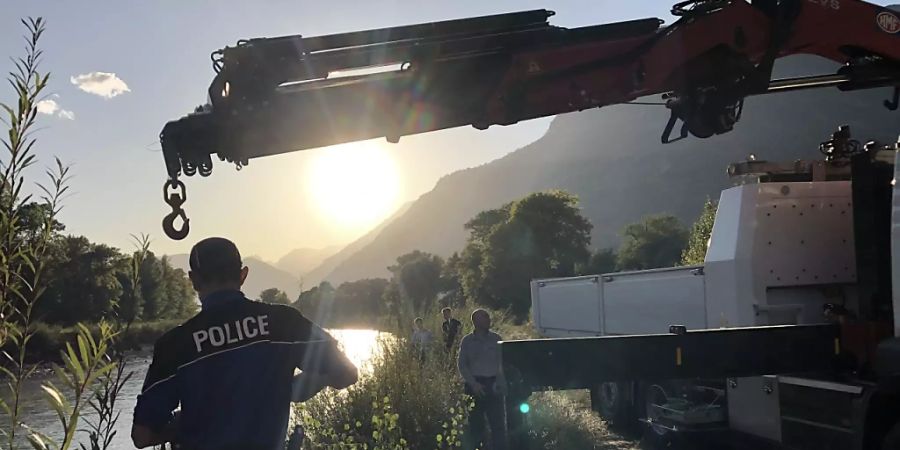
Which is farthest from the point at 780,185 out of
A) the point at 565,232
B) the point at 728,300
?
the point at 565,232

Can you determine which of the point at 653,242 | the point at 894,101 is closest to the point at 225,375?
the point at 894,101

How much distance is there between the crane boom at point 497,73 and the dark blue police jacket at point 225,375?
1461mm

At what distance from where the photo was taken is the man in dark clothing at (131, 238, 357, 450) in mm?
2727

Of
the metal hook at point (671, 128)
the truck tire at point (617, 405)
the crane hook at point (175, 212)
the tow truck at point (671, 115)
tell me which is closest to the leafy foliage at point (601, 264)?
the truck tire at point (617, 405)

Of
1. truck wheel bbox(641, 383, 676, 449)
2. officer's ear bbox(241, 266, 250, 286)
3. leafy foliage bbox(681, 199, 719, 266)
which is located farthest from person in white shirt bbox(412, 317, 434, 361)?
leafy foliage bbox(681, 199, 719, 266)

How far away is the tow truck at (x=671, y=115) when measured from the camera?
4.59m

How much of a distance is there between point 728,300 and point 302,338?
561cm

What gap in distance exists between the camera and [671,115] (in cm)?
560

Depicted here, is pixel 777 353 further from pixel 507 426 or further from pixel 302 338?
pixel 302 338

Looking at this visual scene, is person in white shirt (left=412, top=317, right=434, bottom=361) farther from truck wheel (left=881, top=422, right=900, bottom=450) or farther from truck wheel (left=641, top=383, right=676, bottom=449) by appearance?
truck wheel (left=881, top=422, right=900, bottom=450)

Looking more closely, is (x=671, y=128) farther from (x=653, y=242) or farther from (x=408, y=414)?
(x=653, y=242)

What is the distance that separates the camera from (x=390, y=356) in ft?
30.5

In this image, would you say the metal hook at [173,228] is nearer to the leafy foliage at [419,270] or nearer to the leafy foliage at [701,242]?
the leafy foliage at [701,242]

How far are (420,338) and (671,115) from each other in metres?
6.18
